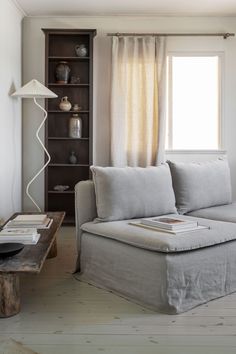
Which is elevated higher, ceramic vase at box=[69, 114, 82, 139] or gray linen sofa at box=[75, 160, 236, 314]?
ceramic vase at box=[69, 114, 82, 139]

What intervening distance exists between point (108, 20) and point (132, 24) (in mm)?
310

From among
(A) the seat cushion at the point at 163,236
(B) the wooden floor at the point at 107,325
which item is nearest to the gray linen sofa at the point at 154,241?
(A) the seat cushion at the point at 163,236

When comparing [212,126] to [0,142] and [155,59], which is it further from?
[0,142]

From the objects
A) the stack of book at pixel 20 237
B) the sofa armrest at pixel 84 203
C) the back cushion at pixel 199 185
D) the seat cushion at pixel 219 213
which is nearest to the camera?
the stack of book at pixel 20 237

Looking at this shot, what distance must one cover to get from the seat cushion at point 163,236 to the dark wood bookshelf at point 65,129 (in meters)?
2.27

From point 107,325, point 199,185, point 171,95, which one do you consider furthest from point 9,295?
point 171,95

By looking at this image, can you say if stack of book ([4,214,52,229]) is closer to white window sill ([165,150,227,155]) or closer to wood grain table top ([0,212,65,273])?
wood grain table top ([0,212,65,273])

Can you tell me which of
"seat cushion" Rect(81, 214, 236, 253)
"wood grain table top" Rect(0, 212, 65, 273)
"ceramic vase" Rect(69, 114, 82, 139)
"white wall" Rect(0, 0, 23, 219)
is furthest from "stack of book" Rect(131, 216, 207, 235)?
"ceramic vase" Rect(69, 114, 82, 139)

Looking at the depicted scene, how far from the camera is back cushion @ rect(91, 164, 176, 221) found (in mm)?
2955

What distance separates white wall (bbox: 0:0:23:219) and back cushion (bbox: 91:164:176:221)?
1.62 m

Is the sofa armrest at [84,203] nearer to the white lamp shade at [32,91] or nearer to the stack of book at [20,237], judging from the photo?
the stack of book at [20,237]

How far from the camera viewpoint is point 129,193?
9.85ft

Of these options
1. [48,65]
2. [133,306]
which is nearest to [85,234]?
[133,306]

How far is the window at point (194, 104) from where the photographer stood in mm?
5207
